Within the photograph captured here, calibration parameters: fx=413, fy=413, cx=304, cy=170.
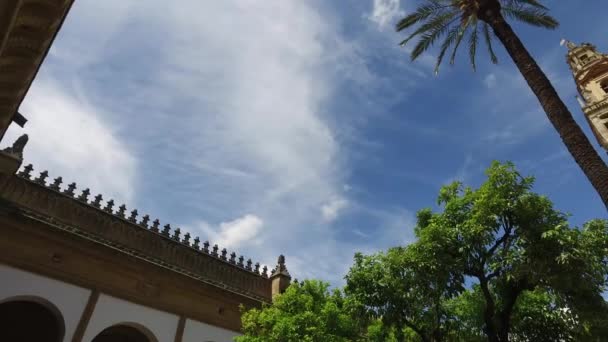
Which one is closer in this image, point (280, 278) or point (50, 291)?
point (50, 291)

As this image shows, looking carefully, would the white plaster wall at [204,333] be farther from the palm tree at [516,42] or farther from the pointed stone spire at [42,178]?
the palm tree at [516,42]

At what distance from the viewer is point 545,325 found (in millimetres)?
11586

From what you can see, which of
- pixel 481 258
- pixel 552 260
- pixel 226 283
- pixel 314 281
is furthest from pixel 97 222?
pixel 552 260

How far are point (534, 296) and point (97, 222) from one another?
14761mm

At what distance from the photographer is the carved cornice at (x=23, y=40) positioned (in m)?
5.88

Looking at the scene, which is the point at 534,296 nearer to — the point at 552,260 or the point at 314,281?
the point at 552,260

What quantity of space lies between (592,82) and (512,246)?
136ft

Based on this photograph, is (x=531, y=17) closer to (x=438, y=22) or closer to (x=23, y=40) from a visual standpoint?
(x=438, y=22)

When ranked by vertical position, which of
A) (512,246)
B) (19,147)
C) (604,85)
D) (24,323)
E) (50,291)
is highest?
(604,85)

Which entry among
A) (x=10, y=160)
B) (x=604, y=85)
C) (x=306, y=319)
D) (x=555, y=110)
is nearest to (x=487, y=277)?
(x=555, y=110)

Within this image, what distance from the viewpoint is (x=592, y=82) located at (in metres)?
42.2

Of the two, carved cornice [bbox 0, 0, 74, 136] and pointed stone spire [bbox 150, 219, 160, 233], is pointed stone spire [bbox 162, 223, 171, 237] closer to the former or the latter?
pointed stone spire [bbox 150, 219, 160, 233]

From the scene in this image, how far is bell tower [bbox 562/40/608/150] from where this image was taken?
38688mm

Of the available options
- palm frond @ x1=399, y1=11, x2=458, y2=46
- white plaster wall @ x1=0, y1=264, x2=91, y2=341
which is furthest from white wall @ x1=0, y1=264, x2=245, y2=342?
palm frond @ x1=399, y1=11, x2=458, y2=46
